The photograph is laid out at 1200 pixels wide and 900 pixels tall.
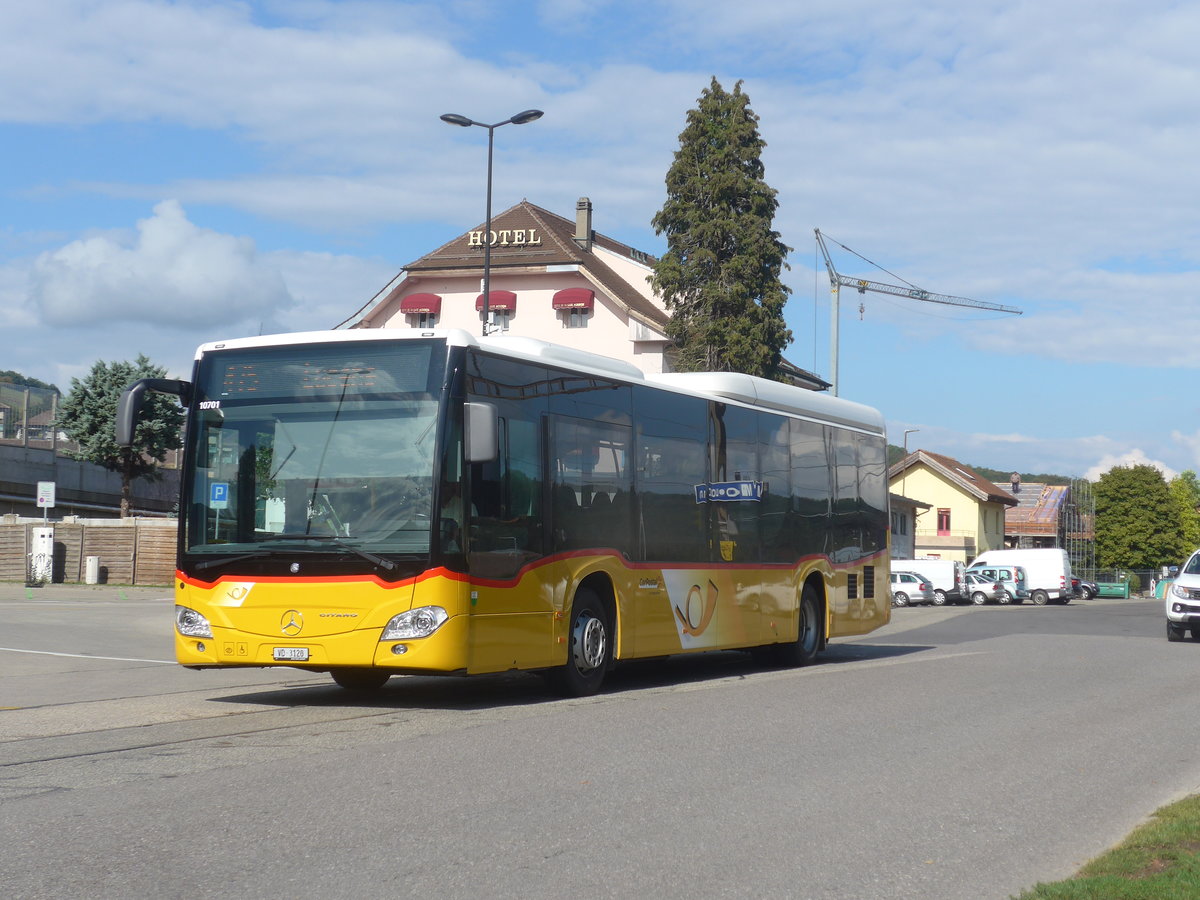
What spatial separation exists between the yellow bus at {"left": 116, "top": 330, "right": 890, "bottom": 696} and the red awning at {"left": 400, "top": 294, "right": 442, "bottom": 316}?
49552mm

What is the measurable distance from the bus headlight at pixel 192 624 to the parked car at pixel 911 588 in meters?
51.4

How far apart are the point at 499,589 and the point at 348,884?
21.6ft

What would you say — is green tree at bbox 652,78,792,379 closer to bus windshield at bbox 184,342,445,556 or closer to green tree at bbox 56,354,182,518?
green tree at bbox 56,354,182,518

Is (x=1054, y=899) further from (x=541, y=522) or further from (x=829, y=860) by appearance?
(x=541, y=522)

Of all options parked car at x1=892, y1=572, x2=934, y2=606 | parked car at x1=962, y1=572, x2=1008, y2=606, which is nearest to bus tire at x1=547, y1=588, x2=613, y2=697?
parked car at x1=892, y1=572, x2=934, y2=606

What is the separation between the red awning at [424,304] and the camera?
63.9 m

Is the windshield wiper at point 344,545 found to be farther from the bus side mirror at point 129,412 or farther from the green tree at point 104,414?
the green tree at point 104,414

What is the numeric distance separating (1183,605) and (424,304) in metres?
41.6

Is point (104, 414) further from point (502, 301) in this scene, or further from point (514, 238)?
point (514, 238)

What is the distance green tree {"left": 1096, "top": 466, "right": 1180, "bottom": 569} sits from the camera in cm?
12088

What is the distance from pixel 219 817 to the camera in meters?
7.18

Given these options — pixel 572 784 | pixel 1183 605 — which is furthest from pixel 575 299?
pixel 572 784

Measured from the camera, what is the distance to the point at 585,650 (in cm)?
1389

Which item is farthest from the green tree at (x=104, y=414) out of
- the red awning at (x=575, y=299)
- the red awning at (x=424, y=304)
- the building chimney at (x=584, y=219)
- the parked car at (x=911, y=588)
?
the parked car at (x=911, y=588)
